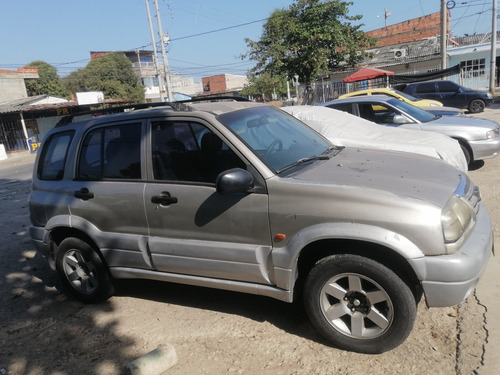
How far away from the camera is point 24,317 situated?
3.96 m

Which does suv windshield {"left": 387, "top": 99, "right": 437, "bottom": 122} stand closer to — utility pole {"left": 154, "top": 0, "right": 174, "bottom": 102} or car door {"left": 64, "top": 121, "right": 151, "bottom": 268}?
car door {"left": 64, "top": 121, "right": 151, "bottom": 268}

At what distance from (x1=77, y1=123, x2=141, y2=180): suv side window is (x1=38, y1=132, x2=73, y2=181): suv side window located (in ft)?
0.88

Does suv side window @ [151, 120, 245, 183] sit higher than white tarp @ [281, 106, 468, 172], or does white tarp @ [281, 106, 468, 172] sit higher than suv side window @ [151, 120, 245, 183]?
suv side window @ [151, 120, 245, 183]

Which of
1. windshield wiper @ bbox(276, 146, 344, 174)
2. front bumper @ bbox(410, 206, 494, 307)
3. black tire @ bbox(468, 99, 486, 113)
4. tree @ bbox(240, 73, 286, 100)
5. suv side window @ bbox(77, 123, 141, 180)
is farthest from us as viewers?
tree @ bbox(240, 73, 286, 100)

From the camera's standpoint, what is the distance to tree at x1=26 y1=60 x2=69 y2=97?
51.7 m

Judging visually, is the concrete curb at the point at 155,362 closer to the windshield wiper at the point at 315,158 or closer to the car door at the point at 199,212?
the car door at the point at 199,212

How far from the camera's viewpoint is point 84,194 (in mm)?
3725

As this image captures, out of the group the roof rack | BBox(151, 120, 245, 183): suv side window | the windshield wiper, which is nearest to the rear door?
the windshield wiper

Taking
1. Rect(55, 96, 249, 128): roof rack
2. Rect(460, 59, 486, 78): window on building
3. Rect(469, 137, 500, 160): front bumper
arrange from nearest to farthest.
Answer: Rect(55, 96, 249, 128): roof rack, Rect(469, 137, 500, 160): front bumper, Rect(460, 59, 486, 78): window on building

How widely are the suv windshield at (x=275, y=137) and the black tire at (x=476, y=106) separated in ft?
53.5

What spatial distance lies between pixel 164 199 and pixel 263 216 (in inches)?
34.5

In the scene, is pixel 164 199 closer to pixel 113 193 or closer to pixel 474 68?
pixel 113 193

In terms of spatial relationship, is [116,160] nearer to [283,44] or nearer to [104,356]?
[104,356]

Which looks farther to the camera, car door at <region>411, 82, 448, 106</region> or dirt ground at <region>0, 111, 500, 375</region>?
car door at <region>411, 82, 448, 106</region>
